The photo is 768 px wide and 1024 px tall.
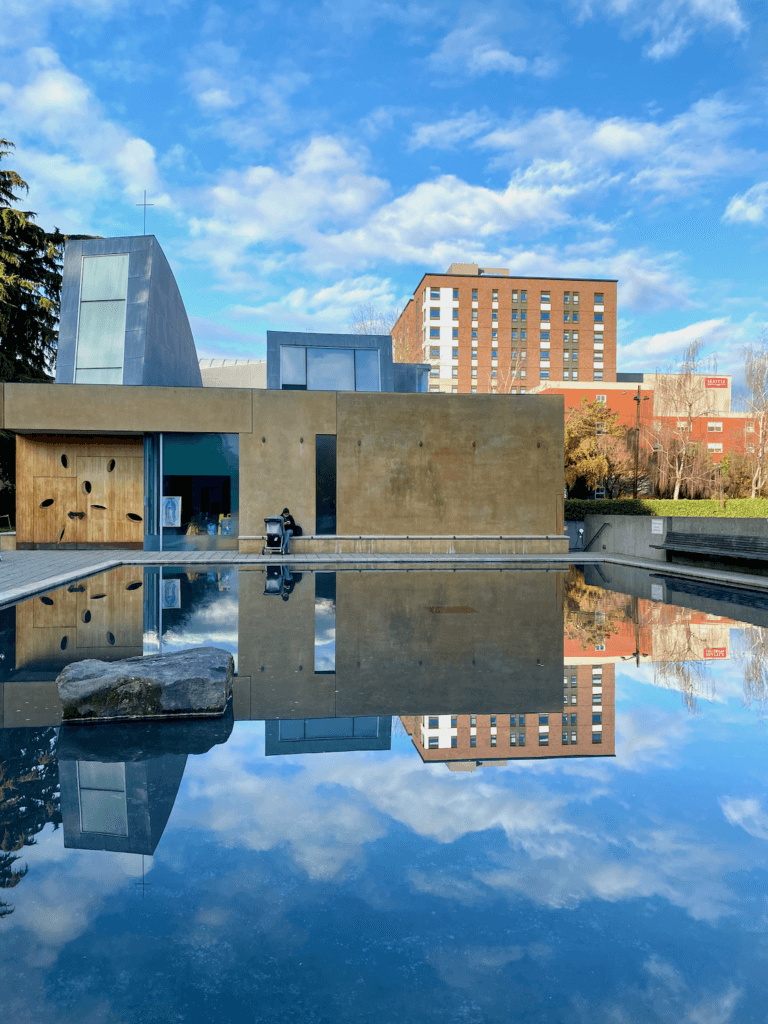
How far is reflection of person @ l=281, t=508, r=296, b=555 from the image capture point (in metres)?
22.0

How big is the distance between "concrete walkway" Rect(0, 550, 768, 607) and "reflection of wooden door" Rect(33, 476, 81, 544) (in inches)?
44.0

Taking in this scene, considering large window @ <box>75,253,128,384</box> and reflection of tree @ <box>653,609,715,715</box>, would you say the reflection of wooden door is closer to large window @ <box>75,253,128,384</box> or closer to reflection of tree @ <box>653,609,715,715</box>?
large window @ <box>75,253,128,384</box>

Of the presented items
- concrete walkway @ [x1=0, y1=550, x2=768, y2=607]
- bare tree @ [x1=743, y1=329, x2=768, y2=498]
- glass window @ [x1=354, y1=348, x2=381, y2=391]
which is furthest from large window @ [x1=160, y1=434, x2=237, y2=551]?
bare tree @ [x1=743, y1=329, x2=768, y2=498]

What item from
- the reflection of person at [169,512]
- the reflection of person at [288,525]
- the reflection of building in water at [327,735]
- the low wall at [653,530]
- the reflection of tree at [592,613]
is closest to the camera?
the reflection of building in water at [327,735]

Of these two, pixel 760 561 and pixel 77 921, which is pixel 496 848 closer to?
pixel 77 921

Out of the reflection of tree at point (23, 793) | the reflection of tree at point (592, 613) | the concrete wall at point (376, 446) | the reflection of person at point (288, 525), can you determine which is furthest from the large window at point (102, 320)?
the reflection of tree at point (23, 793)

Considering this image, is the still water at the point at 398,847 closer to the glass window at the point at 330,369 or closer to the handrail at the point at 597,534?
the glass window at the point at 330,369

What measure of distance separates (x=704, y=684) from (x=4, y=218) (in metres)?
35.9

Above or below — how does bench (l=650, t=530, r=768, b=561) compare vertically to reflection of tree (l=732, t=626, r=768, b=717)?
above

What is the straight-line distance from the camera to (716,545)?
19.8 meters

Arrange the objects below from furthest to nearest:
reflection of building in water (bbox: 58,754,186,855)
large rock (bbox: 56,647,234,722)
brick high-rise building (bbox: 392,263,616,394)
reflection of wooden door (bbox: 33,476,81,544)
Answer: brick high-rise building (bbox: 392,263,616,394) < reflection of wooden door (bbox: 33,476,81,544) < large rock (bbox: 56,647,234,722) < reflection of building in water (bbox: 58,754,186,855)

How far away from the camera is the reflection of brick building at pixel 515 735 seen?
514 centimetres

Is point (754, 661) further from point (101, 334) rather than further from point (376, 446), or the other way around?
point (101, 334)

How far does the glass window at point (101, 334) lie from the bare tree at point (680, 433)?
101ft
